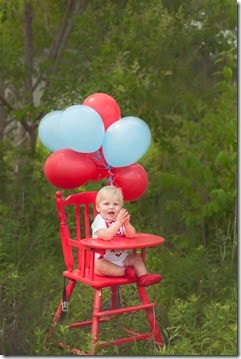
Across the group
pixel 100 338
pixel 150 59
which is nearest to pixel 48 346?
pixel 100 338

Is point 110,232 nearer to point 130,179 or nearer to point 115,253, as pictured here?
point 115,253

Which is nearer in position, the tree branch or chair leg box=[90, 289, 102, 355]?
chair leg box=[90, 289, 102, 355]

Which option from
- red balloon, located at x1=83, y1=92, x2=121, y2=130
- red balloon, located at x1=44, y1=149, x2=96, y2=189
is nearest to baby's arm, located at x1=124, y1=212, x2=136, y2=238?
red balloon, located at x1=44, y1=149, x2=96, y2=189

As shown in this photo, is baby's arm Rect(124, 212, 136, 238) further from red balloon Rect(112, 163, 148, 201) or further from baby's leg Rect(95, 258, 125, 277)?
red balloon Rect(112, 163, 148, 201)

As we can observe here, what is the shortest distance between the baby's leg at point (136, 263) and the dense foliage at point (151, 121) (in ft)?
2.68

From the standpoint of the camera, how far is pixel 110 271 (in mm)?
4691

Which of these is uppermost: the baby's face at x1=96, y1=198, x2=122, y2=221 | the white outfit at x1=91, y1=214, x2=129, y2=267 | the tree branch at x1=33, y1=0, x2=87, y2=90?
the tree branch at x1=33, y1=0, x2=87, y2=90

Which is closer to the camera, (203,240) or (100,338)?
(100,338)

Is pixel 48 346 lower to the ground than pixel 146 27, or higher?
lower

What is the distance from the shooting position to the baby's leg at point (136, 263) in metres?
4.69

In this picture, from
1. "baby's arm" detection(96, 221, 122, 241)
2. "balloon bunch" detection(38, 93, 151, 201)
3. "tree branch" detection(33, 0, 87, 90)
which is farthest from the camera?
"tree branch" detection(33, 0, 87, 90)

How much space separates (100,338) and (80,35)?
3.45 meters

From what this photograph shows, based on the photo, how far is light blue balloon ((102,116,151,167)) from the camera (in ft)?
15.7

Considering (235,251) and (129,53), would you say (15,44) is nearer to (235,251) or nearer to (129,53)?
(129,53)
